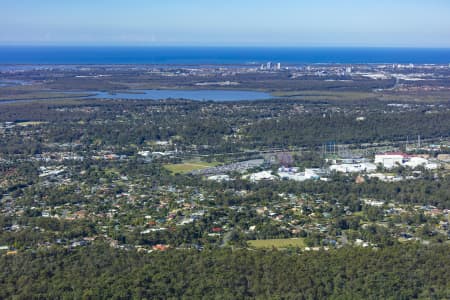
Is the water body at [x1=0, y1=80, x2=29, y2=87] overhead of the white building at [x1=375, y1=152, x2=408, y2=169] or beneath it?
overhead

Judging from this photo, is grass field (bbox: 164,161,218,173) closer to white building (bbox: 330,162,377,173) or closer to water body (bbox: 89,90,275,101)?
white building (bbox: 330,162,377,173)

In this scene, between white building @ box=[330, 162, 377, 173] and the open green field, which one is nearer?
the open green field

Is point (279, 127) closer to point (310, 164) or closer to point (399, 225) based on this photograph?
point (310, 164)

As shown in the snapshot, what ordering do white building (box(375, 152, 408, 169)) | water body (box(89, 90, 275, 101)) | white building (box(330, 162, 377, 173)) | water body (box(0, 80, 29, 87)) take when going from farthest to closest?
water body (box(0, 80, 29, 87)) < water body (box(89, 90, 275, 101)) < white building (box(375, 152, 408, 169)) < white building (box(330, 162, 377, 173))

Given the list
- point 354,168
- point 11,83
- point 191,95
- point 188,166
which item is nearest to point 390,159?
point 354,168

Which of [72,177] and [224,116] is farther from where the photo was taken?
[224,116]

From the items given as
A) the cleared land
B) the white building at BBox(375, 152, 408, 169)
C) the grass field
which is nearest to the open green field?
the cleared land

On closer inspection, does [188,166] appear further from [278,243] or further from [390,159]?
[278,243]

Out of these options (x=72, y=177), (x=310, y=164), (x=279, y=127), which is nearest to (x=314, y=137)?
(x=279, y=127)
